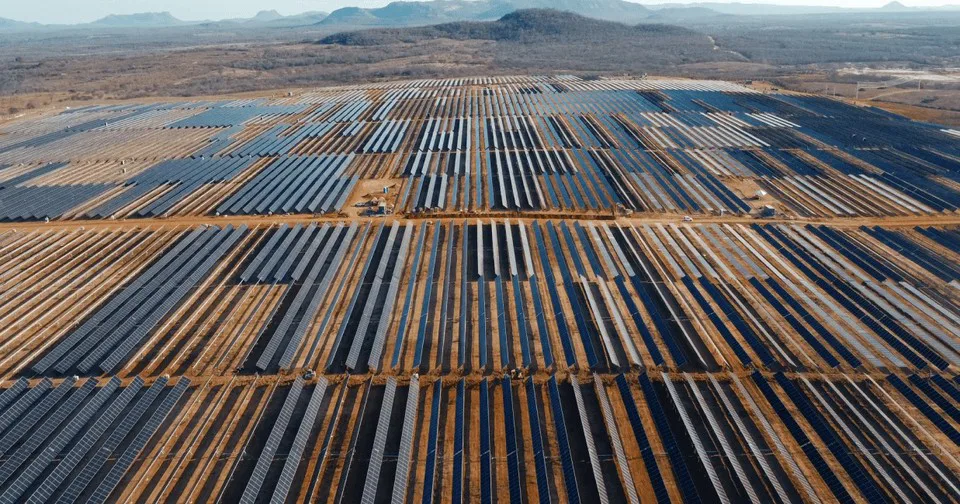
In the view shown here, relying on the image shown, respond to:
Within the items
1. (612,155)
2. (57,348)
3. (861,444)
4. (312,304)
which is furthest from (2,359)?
(612,155)

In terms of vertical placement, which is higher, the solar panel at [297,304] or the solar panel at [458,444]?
the solar panel at [297,304]

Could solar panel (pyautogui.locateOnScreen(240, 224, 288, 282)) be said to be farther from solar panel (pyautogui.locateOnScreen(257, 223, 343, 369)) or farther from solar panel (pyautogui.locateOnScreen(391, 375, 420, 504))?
solar panel (pyautogui.locateOnScreen(391, 375, 420, 504))

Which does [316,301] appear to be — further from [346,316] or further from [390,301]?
[390,301]

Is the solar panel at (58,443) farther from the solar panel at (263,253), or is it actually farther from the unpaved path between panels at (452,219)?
the unpaved path between panels at (452,219)

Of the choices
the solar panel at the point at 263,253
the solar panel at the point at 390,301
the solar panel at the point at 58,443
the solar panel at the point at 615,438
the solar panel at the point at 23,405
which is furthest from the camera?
the solar panel at the point at 263,253

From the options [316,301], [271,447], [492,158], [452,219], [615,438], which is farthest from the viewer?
[492,158]

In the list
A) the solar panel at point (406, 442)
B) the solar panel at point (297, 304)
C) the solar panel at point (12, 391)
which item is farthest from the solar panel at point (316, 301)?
the solar panel at point (12, 391)

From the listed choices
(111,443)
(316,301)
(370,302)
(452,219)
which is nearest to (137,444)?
(111,443)

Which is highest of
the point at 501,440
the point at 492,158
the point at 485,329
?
the point at 492,158
